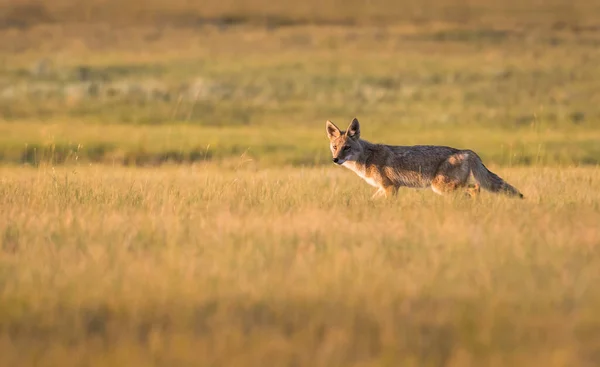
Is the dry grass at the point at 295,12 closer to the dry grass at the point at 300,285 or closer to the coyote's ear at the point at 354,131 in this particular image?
the coyote's ear at the point at 354,131

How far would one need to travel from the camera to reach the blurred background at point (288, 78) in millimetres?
25312

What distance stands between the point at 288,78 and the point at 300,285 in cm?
4160

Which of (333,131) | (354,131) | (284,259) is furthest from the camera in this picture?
(333,131)

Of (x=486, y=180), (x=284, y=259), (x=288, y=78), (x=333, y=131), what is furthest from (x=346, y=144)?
(x=288, y=78)

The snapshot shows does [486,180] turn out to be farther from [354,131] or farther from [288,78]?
[288,78]

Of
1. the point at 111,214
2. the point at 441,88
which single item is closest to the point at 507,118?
the point at 441,88

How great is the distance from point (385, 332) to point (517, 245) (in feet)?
8.93

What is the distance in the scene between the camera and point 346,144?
492 inches

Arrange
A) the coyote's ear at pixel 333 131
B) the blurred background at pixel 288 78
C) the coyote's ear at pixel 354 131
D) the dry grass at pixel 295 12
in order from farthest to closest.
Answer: the dry grass at pixel 295 12 → the blurred background at pixel 288 78 → the coyote's ear at pixel 333 131 → the coyote's ear at pixel 354 131

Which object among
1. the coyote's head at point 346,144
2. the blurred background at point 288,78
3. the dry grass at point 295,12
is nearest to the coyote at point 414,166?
the coyote's head at point 346,144

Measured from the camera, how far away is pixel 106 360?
5215mm

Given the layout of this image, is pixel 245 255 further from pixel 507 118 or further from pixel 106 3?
pixel 106 3

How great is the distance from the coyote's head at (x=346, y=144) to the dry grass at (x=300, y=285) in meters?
1.63

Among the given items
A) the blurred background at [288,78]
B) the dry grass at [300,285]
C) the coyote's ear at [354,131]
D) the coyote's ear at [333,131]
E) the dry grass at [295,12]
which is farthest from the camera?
the dry grass at [295,12]
